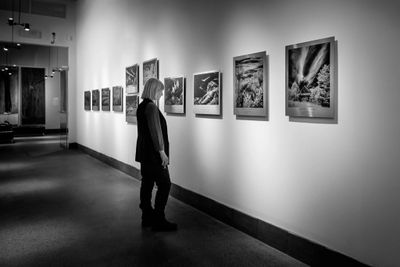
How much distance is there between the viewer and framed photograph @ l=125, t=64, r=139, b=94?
308 inches

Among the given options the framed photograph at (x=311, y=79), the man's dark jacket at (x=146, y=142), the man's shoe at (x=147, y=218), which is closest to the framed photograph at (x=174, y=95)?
the man's dark jacket at (x=146, y=142)

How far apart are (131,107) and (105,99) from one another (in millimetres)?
2246

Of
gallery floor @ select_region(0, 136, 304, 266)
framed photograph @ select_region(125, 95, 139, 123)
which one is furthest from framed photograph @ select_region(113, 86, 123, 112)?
gallery floor @ select_region(0, 136, 304, 266)

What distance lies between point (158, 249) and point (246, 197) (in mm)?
1298

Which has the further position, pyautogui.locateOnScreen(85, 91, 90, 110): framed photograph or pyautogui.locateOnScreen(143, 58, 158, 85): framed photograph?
pyautogui.locateOnScreen(85, 91, 90, 110): framed photograph

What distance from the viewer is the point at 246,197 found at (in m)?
4.47

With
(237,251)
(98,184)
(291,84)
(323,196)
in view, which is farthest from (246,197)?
(98,184)

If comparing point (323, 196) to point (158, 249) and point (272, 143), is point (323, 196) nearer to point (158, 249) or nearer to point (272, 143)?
point (272, 143)

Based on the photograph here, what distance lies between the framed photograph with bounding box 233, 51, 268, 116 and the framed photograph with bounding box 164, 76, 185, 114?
1536 millimetres

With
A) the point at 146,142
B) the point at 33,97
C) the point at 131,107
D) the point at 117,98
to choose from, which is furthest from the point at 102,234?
the point at 33,97

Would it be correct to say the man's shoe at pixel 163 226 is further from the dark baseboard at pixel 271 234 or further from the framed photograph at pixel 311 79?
the framed photograph at pixel 311 79

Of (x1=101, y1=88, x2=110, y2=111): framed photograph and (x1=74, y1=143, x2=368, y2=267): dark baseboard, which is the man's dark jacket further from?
(x1=101, y1=88, x2=110, y2=111): framed photograph

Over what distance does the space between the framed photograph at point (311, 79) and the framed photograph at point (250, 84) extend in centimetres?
41

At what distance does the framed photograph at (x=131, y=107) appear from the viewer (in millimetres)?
7972
